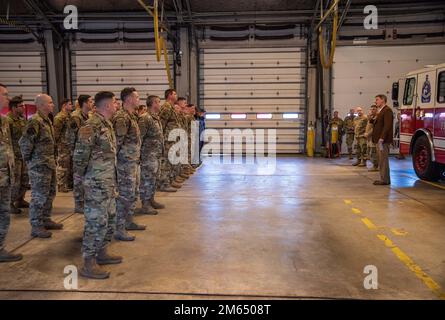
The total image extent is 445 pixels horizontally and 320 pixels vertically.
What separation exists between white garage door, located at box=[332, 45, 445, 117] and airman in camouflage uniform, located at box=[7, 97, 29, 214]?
11.5m

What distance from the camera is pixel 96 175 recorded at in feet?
11.9

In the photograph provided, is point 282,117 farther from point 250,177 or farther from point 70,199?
point 70,199

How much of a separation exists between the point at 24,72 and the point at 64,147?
32.1 ft

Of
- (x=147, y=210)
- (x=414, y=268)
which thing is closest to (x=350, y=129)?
(x=147, y=210)

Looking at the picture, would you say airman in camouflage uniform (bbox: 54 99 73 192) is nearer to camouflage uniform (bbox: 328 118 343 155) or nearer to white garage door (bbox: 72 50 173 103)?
white garage door (bbox: 72 50 173 103)

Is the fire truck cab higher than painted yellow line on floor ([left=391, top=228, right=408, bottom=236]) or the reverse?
higher

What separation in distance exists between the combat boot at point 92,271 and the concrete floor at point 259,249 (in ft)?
0.26

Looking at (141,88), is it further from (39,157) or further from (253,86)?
(39,157)

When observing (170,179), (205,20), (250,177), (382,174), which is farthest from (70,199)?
(205,20)

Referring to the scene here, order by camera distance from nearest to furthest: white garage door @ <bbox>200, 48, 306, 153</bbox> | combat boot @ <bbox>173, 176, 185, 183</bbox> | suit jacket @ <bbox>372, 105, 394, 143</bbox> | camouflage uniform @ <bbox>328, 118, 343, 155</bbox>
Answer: suit jacket @ <bbox>372, 105, 394, 143</bbox>
combat boot @ <bbox>173, 176, 185, 183</bbox>
camouflage uniform @ <bbox>328, 118, 343, 155</bbox>
white garage door @ <bbox>200, 48, 306, 153</bbox>

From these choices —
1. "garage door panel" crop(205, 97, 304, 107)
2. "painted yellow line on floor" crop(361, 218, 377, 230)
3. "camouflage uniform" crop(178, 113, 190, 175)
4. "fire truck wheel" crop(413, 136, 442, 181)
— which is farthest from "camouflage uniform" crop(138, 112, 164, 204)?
"garage door panel" crop(205, 97, 304, 107)

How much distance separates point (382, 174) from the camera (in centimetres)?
848

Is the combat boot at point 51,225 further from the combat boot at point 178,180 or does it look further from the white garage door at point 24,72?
the white garage door at point 24,72

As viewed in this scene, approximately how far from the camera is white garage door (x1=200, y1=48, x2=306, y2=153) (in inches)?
596
